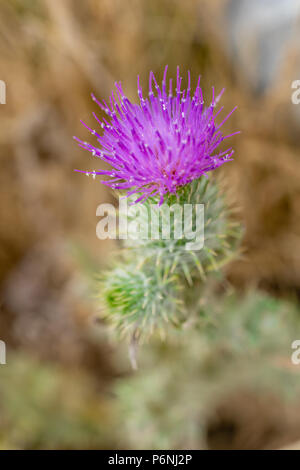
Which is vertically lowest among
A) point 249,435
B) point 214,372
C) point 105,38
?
point 249,435

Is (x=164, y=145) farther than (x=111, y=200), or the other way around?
(x=111, y=200)

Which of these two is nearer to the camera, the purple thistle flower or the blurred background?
the purple thistle flower

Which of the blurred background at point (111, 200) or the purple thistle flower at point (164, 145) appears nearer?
the purple thistle flower at point (164, 145)
